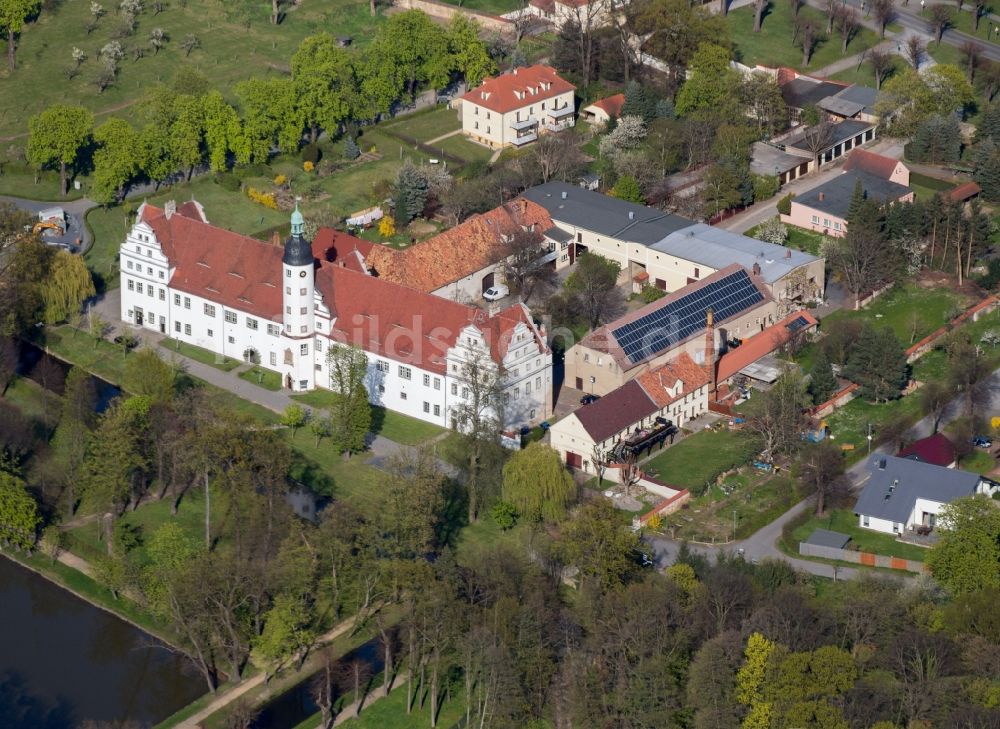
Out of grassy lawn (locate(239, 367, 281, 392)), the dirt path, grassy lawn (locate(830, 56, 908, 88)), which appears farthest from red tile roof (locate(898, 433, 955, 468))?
grassy lawn (locate(830, 56, 908, 88))

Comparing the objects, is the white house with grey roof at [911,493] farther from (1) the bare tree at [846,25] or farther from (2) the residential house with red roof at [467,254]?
(1) the bare tree at [846,25]

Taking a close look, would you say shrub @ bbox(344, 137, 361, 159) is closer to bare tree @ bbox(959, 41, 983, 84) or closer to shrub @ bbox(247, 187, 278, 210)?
shrub @ bbox(247, 187, 278, 210)

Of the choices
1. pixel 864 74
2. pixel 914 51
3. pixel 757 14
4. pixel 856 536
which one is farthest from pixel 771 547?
pixel 757 14

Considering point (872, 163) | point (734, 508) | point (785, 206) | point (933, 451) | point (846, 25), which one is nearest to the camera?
point (734, 508)

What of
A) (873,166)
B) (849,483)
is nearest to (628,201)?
(873,166)

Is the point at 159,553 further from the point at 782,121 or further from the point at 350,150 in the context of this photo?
the point at 782,121

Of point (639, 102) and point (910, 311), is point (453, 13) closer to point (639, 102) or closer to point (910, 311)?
point (639, 102)
